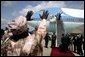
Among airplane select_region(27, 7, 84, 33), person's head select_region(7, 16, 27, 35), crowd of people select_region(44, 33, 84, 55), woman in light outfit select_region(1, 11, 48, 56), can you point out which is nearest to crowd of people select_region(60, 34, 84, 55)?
crowd of people select_region(44, 33, 84, 55)

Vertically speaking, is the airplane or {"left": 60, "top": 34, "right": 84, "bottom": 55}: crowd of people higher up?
the airplane

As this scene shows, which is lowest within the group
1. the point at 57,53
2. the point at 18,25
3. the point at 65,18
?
the point at 57,53

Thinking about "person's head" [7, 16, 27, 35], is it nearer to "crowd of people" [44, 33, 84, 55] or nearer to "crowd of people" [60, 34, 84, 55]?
"crowd of people" [44, 33, 84, 55]

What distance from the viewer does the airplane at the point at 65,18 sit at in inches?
248

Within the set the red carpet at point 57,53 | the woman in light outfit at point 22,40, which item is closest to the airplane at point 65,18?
the woman in light outfit at point 22,40

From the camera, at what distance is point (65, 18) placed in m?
6.33

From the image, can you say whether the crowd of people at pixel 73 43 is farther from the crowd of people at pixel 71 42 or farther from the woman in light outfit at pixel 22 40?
the woman in light outfit at pixel 22 40

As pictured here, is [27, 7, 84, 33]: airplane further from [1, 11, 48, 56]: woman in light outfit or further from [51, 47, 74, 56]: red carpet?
[51, 47, 74, 56]: red carpet

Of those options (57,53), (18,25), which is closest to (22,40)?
(18,25)

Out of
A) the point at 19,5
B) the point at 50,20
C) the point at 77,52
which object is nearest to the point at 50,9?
the point at 50,20

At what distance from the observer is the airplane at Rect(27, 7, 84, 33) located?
630cm

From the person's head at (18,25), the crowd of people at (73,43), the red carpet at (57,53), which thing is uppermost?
the person's head at (18,25)

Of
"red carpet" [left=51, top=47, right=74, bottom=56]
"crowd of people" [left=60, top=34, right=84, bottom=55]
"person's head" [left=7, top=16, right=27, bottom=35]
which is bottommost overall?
"red carpet" [left=51, top=47, right=74, bottom=56]

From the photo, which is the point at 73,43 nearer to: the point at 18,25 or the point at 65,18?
the point at 65,18
